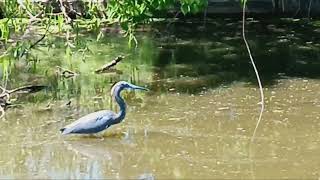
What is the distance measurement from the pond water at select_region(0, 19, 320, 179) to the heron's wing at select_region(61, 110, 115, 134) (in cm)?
11

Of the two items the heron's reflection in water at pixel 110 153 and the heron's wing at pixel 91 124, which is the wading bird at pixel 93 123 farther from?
the heron's reflection in water at pixel 110 153

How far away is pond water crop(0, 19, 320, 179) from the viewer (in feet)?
20.1

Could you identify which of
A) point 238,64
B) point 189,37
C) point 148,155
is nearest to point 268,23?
point 189,37

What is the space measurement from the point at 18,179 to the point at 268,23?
9657 mm

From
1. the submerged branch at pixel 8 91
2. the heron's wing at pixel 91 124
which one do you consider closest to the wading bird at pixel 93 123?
the heron's wing at pixel 91 124

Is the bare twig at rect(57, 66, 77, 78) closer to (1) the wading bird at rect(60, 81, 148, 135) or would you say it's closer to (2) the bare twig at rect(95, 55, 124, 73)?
(2) the bare twig at rect(95, 55, 124, 73)

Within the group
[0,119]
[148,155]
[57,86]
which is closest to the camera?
[148,155]

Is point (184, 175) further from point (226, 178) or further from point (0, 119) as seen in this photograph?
point (0, 119)

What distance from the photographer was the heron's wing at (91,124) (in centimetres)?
677

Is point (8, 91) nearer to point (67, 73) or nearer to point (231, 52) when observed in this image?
point (67, 73)

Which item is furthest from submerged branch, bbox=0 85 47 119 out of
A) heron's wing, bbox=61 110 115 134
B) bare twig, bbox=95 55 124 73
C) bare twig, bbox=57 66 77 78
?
heron's wing, bbox=61 110 115 134

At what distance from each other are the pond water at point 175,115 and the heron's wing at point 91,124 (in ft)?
0.37

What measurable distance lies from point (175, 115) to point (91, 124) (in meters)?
1.13

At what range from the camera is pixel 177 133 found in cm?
700
